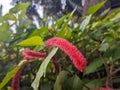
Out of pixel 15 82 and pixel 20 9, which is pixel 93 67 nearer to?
pixel 15 82

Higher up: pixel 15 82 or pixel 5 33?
pixel 5 33

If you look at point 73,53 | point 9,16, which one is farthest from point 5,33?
point 73,53

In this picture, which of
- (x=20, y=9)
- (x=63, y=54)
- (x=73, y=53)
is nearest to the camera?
(x=73, y=53)

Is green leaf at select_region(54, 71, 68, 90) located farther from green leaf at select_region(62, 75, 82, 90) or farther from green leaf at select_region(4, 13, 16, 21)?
green leaf at select_region(4, 13, 16, 21)

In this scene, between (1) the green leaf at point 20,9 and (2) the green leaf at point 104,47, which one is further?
(1) the green leaf at point 20,9

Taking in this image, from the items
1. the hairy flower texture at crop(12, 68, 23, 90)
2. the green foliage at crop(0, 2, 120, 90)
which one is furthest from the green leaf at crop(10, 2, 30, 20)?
Result: the hairy flower texture at crop(12, 68, 23, 90)

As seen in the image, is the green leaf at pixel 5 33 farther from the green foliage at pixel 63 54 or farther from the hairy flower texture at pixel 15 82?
the hairy flower texture at pixel 15 82

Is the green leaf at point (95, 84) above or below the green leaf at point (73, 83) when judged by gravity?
below

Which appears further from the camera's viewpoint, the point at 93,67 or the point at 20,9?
the point at 20,9

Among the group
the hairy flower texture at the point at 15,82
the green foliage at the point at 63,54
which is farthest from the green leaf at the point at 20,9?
the hairy flower texture at the point at 15,82

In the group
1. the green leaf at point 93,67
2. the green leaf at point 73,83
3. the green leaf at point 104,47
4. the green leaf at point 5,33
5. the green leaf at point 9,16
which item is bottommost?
the green leaf at point 73,83
